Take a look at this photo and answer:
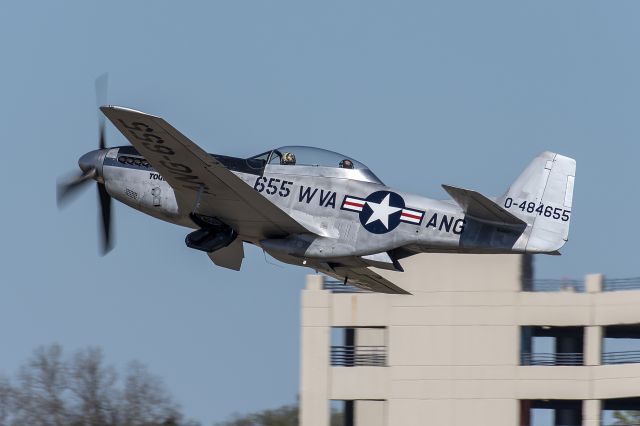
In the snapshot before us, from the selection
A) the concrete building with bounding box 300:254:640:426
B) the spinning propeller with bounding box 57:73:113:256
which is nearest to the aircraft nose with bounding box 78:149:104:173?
the spinning propeller with bounding box 57:73:113:256

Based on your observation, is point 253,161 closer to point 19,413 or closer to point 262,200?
point 262,200

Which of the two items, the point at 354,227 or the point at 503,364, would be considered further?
the point at 503,364

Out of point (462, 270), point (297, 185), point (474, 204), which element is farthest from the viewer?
point (462, 270)

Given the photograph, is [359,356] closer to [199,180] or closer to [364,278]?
[364,278]

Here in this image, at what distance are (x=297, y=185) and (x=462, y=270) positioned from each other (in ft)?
40.4

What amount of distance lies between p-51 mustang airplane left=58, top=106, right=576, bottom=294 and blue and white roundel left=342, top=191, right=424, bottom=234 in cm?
2

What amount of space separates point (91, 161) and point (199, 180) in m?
2.92

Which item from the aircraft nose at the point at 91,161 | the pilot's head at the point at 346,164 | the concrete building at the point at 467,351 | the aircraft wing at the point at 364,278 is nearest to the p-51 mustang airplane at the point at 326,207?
the pilot's head at the point at 346,164

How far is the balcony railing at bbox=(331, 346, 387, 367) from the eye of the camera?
31719 mm

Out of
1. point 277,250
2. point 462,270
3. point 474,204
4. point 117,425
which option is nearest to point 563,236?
point 474,204

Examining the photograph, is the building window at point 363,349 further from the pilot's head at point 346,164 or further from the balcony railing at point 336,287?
the pilot's head at point 346,164

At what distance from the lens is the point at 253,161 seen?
19.9m

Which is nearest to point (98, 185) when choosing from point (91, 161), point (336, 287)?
point (91, 161)

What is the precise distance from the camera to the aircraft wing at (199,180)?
59.4ft
